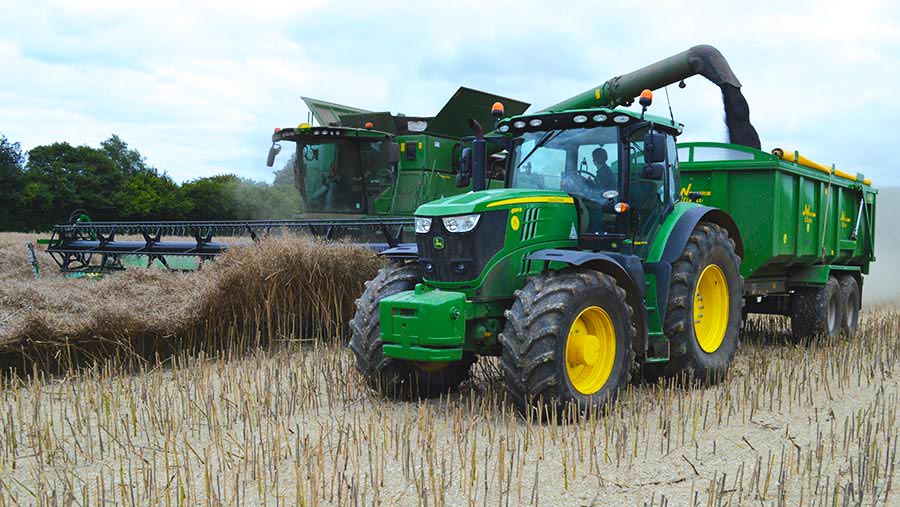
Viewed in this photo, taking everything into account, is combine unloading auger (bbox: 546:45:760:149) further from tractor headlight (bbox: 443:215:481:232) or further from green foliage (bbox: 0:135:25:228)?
green foliage (bbox: 0:135:25:228)

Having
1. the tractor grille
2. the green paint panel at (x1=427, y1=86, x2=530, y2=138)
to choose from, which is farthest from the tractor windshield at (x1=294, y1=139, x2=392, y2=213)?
the tractor grille

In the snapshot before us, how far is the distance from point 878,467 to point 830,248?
17.4ft

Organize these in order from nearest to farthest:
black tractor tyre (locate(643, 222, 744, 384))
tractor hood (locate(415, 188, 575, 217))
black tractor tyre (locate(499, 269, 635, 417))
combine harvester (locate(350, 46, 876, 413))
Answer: black tractor tyre (locate(499, 269, 635, 417)), combine harvester (locate(350, 46, 876, 413)), tractor hood (locate(415, 188, 575, 217)), black tractor tyre (locate(643, 222, 744, 384))

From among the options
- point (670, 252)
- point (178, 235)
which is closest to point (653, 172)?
point (670, 252)

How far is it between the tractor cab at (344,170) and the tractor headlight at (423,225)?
5342 millimetres

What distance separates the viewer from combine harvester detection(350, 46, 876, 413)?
4.77 meters

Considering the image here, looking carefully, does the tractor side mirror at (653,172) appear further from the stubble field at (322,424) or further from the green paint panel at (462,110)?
the green paint panel at (462,110)

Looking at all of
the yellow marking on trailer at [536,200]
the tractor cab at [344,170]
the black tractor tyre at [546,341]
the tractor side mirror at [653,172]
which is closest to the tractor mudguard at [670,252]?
the tractor side mirror at [653,172]

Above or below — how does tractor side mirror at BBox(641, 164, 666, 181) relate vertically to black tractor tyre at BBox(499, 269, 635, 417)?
above

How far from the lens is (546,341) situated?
4.66 metres

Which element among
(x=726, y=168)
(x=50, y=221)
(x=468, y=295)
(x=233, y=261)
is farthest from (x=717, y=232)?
(x=50, y=221)

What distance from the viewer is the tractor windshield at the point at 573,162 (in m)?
5.60

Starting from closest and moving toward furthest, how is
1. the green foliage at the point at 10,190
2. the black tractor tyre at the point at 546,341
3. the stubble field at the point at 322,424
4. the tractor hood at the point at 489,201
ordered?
1. the stubble field at the point at 322,424
2. the black tractor tyre at the point at 546,341
3. the tractor hood at the point at 489,201
4. the green foliage at the point at 10,190

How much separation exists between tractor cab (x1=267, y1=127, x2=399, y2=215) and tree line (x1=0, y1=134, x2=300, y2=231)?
8817 millimetres
